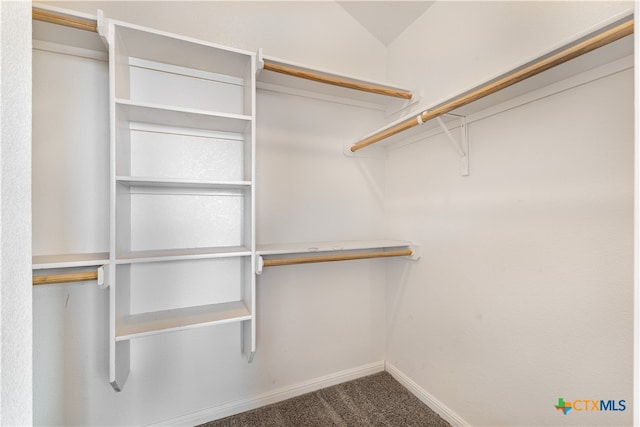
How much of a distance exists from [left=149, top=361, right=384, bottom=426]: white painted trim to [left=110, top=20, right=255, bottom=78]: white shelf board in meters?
1.81

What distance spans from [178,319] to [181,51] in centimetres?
124

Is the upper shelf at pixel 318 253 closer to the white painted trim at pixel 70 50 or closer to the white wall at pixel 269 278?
the white wall at pixel 269 278

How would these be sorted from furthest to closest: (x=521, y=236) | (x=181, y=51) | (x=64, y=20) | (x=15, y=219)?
1. (x=181, y=51)
2. (x=521, y=236)
3. (x=64, y=20)
4. (x=15, y=219)

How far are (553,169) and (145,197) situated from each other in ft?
5.85

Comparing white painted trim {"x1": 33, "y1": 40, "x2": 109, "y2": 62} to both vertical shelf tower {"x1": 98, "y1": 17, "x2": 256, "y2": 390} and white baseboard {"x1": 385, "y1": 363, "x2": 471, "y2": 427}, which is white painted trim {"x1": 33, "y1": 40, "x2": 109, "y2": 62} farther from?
white baseboard {"x1": 385, "y1": 363, "x2": 471, "y2": 427}

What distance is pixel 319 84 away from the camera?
1563 mm

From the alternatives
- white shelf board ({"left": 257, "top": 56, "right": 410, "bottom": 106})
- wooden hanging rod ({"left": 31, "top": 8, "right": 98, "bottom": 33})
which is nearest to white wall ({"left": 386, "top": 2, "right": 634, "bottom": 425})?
white shelf board ({"left": 257, "top": 56, "right": 410, "bottom": 106})

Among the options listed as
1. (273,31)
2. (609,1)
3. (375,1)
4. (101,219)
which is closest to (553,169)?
(609,1)

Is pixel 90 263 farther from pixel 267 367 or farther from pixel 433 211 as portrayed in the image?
pixel 433 211

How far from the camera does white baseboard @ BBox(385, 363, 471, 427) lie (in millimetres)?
1411

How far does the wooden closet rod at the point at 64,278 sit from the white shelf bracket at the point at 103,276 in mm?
26

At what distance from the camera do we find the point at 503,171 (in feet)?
3.93

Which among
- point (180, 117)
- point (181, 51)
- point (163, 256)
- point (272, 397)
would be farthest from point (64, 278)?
point (272, 397)
